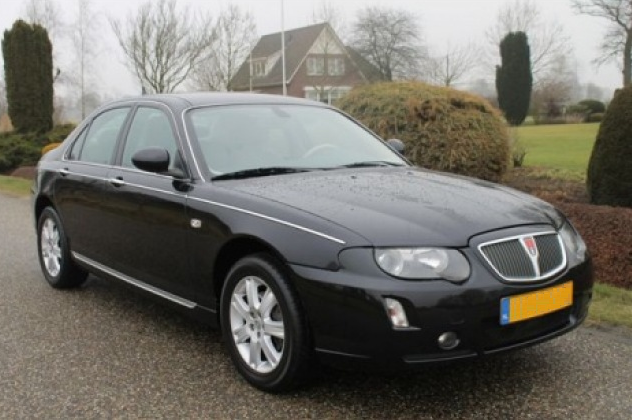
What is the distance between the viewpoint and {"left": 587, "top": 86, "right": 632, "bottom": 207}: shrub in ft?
23.4

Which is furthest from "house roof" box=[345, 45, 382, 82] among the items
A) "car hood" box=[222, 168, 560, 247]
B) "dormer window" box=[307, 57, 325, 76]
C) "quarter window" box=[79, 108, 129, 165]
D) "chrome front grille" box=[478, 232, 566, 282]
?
"chrome front grille" box=[478, 232, 566, 282]

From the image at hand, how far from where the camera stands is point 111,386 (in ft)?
11.9

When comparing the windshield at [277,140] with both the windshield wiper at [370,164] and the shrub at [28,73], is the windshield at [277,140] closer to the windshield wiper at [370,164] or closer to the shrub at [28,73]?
the windshield wiper at [370,164]

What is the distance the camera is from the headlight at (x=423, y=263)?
9.86ft

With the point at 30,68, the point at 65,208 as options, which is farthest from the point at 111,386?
the point at 30,68

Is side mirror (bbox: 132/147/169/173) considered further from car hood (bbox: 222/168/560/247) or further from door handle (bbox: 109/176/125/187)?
door handle (bbox: 109/176/125/187)

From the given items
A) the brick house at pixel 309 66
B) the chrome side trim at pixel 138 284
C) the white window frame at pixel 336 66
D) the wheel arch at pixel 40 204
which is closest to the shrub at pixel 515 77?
the brick house at pixel 309 66

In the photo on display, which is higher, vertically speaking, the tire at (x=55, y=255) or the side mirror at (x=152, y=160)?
the side mirror at (x=152, y=160)

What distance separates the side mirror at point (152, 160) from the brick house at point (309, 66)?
38.8 metres

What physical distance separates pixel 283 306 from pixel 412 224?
74cm

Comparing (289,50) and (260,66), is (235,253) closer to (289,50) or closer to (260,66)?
(260,66)

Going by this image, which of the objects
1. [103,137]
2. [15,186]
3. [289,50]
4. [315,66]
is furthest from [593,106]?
[103,137]

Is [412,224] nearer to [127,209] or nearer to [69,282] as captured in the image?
[127,209]

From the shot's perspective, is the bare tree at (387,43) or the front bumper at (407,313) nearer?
the front bumper at (407,313)
